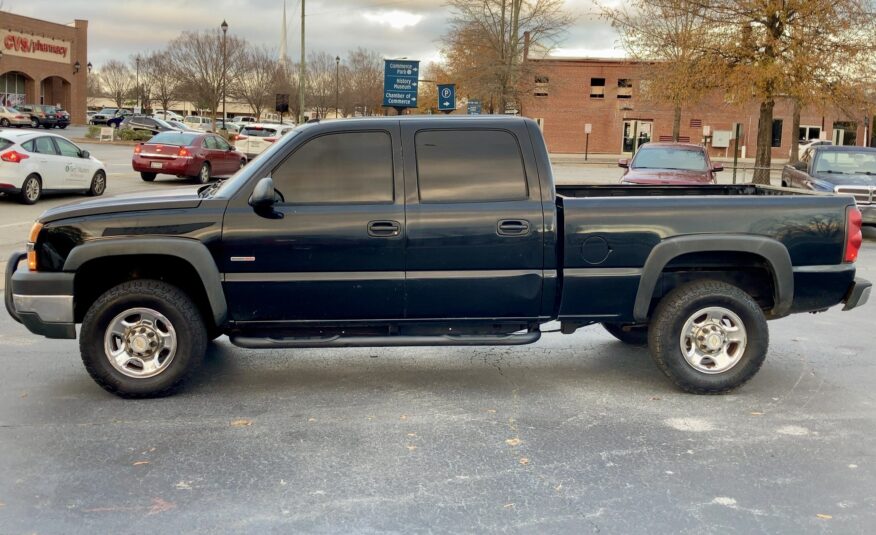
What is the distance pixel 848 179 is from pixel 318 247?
520 inches

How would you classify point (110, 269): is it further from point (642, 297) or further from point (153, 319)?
point (642, 297)

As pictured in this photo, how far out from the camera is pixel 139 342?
5.62 meters

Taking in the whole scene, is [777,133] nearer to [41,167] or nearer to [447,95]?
[447,95]

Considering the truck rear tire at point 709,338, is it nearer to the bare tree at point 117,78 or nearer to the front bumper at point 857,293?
the front bumper at point 857,293

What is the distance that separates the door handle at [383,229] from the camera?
560 centimetres

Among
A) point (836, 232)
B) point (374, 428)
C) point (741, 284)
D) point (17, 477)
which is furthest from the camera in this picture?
point (741, 284)

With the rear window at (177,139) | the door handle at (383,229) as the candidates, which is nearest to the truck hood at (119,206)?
the door handle at (383,229)

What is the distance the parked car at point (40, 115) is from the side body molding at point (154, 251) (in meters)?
57.4

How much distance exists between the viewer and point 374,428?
5184mm

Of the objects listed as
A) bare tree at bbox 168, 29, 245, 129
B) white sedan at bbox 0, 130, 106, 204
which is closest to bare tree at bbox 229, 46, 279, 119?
bare tree at bbox 168, 29, 245, 129

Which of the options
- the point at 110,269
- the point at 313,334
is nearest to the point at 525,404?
the point at 313,334

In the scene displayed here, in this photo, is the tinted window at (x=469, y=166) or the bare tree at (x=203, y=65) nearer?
the tinted window at (x=469, y=166)

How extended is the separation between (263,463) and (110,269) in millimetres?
2078

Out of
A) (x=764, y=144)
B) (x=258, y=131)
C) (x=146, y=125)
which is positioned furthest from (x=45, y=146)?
(x=146, y=125)
